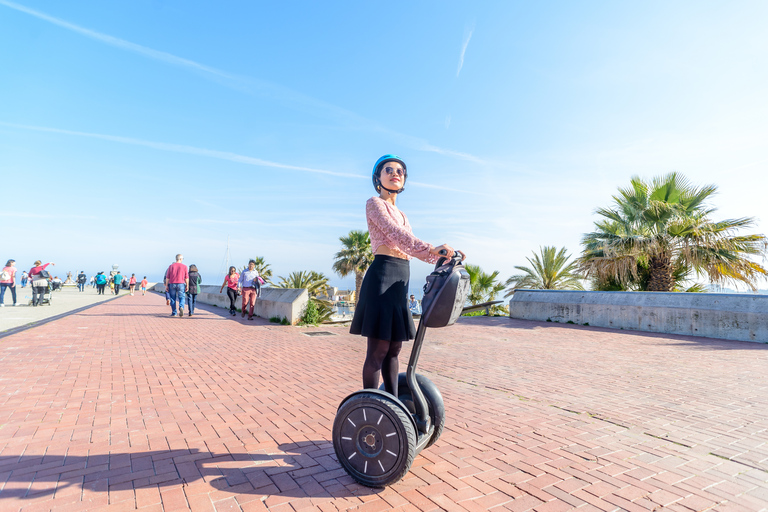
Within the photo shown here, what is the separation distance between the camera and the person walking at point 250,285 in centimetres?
1228

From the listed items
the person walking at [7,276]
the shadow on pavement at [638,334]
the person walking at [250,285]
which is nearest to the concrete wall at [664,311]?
the shadow on pavement at [638,334]

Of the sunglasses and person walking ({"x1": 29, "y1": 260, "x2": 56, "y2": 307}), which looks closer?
the sunglasses

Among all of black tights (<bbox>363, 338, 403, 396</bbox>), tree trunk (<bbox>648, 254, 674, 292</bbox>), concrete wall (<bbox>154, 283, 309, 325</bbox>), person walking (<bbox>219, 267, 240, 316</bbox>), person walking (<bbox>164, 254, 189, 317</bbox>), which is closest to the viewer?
black tights (<bbox>363, 338, 403, 396</bbox>)

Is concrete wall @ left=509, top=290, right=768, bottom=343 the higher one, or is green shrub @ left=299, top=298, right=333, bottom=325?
concrete wall @ left=509, top=290, right=768, bottom=343

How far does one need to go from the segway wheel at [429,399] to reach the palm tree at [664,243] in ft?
40.3

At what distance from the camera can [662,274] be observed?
12.6 m

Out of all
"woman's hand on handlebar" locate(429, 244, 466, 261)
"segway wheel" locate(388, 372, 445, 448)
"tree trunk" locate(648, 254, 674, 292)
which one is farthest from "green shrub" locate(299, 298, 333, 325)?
"tree trunk" locate(648, 254, 674, 292)

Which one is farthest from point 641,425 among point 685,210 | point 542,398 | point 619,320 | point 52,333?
point 685,210

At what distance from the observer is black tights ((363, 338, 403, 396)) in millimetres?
2486

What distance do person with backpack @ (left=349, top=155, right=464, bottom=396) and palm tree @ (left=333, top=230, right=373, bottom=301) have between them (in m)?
30.3

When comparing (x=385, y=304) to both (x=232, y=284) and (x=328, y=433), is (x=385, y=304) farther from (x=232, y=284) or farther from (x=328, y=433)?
(x=232, y=284)

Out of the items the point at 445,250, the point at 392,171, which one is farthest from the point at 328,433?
the point at 392,171

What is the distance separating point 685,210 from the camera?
1305 cm

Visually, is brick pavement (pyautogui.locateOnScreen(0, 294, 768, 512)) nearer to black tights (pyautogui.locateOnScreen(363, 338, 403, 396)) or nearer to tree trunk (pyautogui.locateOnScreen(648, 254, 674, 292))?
black tights (pyautogui.locateOnScreen(363, 338, 403, 396))
